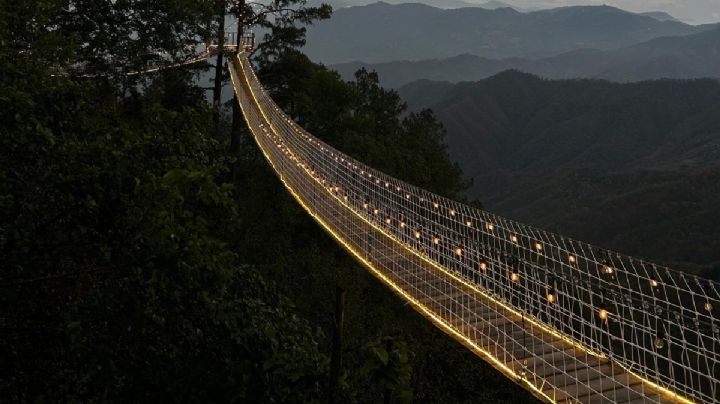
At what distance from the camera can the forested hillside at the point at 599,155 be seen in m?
53.0

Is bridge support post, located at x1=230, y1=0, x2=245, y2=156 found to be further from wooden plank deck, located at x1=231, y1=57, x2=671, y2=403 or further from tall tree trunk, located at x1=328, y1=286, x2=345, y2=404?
tall tree trunk, located at x1=328, y1=286, x2=345, y2=404

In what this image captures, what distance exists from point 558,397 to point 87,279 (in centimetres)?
305

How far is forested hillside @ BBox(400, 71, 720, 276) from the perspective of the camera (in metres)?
53.0

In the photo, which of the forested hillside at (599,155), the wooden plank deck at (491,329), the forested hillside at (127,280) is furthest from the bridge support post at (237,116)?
the forested hillside at (599,155)

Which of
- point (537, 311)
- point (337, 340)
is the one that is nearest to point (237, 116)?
point (537, 311)

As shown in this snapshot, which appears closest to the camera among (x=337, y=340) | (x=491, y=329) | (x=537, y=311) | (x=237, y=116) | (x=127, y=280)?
(x=337, y=340)

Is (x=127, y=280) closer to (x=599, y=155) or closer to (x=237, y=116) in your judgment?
(x=237, y=116)

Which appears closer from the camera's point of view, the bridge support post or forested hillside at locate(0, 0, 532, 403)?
forested hillside at locate(0, 0, 532, 403)

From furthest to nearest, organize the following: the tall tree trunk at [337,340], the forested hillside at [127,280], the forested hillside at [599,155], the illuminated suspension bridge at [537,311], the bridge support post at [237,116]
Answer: the forested hillside at [599,155] < the bridge support post at [237,116] < the illuminated suspension bridge at [537,311] < the forested hillside at [127,280] < the tall tree trunk at [337,340]

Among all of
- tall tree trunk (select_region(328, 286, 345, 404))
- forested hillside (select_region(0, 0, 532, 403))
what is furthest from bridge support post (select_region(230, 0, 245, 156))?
tall tree trunk (select_region(328, 286, 345, 404))

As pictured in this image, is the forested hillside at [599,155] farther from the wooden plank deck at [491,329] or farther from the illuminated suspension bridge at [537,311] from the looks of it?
the wooden plank deck at [491,329]

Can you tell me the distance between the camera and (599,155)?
100500 mm

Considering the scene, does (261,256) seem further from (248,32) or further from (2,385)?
A: (2,385)

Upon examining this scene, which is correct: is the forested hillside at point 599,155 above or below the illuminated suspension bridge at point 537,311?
below
